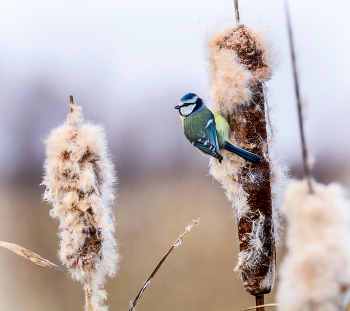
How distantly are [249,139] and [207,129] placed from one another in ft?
0.23

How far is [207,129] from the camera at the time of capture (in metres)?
0.49

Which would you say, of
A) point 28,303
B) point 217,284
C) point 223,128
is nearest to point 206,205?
point 217,284

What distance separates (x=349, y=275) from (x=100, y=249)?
375mm

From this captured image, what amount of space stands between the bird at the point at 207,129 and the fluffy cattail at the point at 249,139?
0.01 m

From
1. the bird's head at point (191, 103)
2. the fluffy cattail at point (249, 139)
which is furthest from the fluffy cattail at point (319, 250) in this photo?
the bird's head at point (191, 103)

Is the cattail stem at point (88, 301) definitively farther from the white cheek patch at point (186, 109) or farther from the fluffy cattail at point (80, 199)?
the white cheek patch at point (186, 109)

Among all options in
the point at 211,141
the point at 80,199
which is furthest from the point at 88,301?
the point at 211,141

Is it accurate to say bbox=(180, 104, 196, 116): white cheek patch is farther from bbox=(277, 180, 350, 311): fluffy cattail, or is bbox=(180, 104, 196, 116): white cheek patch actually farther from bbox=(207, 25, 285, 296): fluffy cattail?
bbox=(277, 180, 350, 311): fluffy cattail

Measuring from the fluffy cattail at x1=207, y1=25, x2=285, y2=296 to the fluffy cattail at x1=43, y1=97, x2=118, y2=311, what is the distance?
0.75 ft

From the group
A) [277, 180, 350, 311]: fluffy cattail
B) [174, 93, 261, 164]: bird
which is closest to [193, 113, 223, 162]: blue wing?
[174, 93, 261, 164]: bird

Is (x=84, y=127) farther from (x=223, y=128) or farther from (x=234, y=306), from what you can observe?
(x=234, y=306)

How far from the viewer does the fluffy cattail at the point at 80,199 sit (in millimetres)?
497

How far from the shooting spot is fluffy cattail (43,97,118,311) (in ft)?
1.63

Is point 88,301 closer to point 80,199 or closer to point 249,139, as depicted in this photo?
point 80,199
